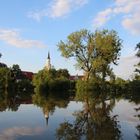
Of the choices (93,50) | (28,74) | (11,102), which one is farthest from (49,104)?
(28,74)

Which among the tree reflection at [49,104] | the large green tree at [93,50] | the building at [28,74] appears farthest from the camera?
the building at [28,74]

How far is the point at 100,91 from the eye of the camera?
71.8 metres

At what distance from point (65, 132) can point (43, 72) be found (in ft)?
260

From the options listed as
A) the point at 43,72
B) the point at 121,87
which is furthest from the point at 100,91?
the point at 43,72

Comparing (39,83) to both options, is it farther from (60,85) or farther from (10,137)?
(10,137)

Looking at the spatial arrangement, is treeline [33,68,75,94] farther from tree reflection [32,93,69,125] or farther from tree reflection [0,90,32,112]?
tree reflection [32,93,69,125]

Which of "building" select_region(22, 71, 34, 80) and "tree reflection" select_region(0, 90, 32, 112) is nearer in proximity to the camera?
"tree reflection" select_region(0, 90, 32, 112)

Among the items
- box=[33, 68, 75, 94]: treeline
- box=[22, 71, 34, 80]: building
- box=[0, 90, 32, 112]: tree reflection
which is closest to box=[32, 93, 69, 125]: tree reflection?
box=[0, 90, 32, 112]: tree reflection

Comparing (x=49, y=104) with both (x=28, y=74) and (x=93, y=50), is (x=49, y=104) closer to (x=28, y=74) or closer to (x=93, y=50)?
(x=93, y=50)

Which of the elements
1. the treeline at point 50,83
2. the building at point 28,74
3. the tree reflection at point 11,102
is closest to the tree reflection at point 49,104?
the tree reflection at point 11,102

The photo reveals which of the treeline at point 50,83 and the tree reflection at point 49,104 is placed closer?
the tree reflection at point 49,104

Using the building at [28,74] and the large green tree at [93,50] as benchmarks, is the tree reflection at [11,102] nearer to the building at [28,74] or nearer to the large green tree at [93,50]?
the large green tree at [93,50]

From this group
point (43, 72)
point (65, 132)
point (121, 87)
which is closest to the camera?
point (65, 132)

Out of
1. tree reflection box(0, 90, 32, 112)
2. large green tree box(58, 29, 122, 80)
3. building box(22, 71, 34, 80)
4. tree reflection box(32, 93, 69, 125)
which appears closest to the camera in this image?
tree reflection box(32, 93, 69, 125)
